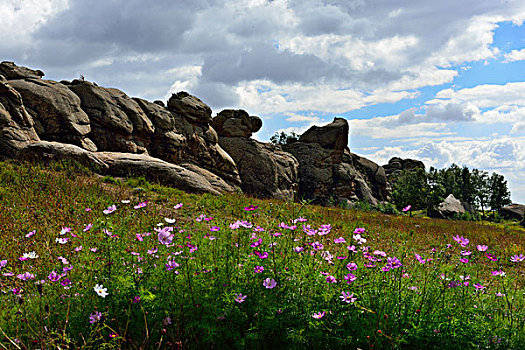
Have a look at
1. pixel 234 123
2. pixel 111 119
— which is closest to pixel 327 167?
pixel 234 123

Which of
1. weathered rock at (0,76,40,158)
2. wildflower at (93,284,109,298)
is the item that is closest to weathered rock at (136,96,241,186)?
weathered rock at (0,76,40,158)

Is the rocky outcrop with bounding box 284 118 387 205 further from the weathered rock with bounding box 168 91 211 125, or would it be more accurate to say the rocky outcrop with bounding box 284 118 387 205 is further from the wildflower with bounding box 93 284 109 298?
the wildflower with bounding box 93 284 109 298

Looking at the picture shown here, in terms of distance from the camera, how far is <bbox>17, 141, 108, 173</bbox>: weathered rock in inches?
551

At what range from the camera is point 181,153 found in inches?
1031

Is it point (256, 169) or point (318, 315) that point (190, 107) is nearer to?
point (256, 169)

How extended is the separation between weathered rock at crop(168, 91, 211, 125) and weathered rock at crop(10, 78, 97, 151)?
916 centimetres

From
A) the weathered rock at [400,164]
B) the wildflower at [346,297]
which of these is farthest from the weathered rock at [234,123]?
the weathered rock at [400,164]

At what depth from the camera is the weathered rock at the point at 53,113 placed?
18.0 m

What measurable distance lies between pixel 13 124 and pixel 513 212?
251 feet

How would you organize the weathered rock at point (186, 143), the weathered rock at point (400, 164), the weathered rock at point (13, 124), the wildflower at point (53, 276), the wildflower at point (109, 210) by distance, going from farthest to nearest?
the weathered rock at point (400, 164) → the weathered rock at point (186, 143) → the weathered rock at point (13, 124) → the wildflower at point (109, 210) → the wildflower at point (53, 276)

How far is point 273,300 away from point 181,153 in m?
23.8

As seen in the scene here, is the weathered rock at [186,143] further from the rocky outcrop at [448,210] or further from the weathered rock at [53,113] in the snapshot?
the rocky outcrop at [448,210]

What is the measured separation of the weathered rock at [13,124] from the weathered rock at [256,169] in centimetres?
1668

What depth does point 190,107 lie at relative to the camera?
93.1ft
